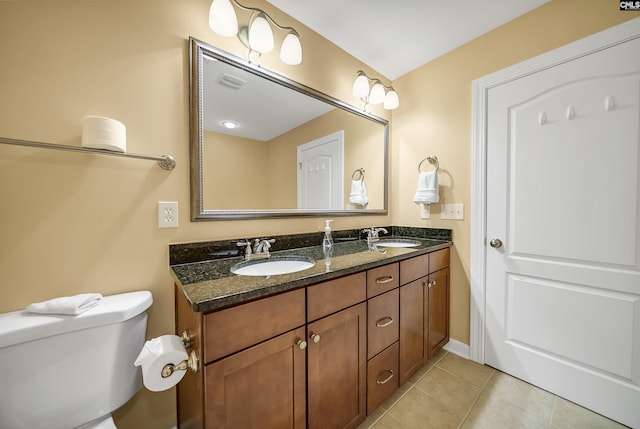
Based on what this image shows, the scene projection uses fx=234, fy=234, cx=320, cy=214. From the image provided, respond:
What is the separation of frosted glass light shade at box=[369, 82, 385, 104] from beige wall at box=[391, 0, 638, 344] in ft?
1.21

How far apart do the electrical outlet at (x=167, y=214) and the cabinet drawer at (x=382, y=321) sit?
1030mm

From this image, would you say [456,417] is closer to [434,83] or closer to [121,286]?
[121,286]

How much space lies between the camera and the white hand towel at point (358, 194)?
1.95m

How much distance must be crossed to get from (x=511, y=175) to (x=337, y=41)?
1.56 meters

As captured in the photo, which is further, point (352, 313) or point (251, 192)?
point (251, 192)

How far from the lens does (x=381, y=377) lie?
4.19 feet

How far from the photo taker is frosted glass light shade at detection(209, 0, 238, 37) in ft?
3.61

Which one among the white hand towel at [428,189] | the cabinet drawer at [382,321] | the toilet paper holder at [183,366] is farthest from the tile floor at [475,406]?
the white hand towel at [428,189]

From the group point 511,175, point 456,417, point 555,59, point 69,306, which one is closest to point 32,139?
point 69,306

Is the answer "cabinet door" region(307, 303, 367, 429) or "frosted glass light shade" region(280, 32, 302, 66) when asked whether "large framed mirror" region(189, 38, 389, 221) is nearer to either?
"frosted glass light shade" region(280, 32, 302, 66)

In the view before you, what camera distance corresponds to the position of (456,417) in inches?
50.1

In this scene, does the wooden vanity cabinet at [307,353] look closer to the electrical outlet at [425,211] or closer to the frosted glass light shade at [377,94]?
the electrical outlet at [425,211]

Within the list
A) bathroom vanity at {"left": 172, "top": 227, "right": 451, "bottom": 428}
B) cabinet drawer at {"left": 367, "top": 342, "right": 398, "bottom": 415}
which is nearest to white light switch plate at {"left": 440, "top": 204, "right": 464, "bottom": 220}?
bathroom vanity at {"left": 172, "top": 227, "right": 451, "bottom": 428}

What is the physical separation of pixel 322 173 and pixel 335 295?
0.96 meters
